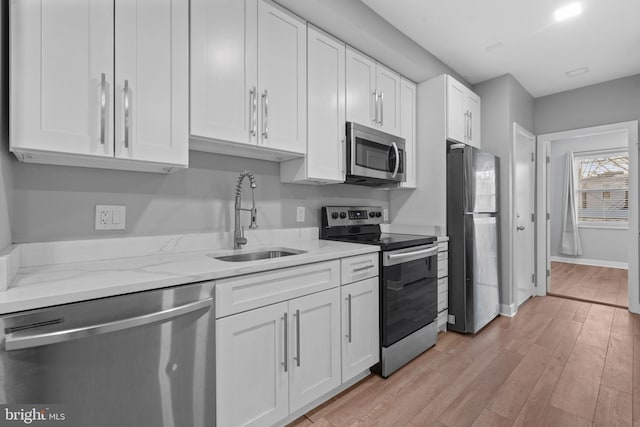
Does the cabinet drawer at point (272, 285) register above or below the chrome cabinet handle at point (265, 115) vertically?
below

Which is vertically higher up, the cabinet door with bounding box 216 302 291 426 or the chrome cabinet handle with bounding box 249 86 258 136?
the chrome cabinet handle with bounding box 249 86 258 136

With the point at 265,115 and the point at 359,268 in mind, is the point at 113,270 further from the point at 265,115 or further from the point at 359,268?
the point at 359,268

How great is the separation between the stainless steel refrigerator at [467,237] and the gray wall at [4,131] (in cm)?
291

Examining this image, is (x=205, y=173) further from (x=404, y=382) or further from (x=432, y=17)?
(x=432, y=17)

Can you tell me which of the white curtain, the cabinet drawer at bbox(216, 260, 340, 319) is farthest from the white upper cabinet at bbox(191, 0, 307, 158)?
the white curtain

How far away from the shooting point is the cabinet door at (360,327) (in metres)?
1.79

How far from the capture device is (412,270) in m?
2.23

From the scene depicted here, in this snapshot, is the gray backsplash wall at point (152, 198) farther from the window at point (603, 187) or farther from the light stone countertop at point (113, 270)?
the window at point (603, 187)

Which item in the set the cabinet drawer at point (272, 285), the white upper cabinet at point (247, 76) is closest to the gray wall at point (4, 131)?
the white upper cabinet at point (247, 76)

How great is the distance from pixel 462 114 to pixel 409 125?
649mm

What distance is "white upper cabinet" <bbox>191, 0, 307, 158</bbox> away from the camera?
1.51 m

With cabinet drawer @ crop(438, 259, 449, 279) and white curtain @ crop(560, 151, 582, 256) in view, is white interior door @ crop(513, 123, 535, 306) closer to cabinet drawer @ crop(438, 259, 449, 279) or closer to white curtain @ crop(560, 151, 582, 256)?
cabinet drawer @ crop(438, 259, 449, 279)

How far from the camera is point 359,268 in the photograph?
1.88 metres

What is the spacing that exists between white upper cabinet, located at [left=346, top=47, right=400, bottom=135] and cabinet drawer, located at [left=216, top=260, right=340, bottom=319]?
1.23 m
